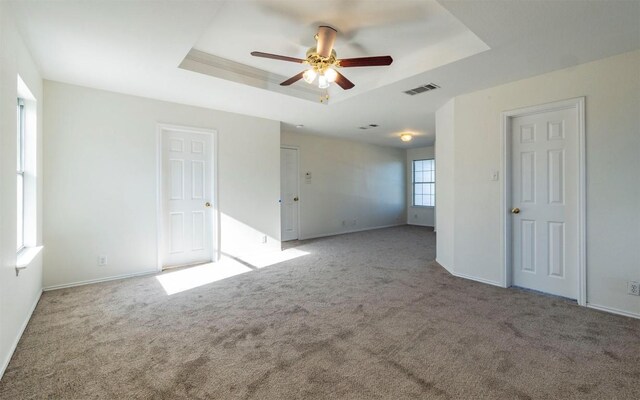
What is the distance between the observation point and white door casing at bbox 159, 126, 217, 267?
14.1 feet

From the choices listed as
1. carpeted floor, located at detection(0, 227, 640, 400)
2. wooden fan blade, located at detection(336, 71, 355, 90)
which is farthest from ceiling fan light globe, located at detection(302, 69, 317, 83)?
carpeted floor, located at detection(0, 227, 640, 400)

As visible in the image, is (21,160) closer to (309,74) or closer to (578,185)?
(309,74)

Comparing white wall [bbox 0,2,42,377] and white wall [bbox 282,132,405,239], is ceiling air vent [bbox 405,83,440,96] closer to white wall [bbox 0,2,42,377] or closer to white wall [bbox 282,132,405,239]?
white wall [bbox 282,132,405,239]

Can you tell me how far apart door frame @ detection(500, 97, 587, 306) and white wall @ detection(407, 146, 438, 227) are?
5158 mm

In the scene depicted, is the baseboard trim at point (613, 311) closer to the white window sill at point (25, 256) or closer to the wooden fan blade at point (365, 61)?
the wooden fan blade at point (365, 61)

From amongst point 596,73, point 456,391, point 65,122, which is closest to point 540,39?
point 596,73

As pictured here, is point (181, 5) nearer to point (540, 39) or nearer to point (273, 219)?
point (540, 39)

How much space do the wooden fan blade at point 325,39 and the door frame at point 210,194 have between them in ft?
8.69

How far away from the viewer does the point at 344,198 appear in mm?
7688

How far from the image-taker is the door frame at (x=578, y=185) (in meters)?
2.94

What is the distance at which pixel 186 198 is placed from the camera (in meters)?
4.50

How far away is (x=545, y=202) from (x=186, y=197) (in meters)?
4.70

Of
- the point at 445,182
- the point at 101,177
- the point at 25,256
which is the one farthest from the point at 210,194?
the point at 445,182

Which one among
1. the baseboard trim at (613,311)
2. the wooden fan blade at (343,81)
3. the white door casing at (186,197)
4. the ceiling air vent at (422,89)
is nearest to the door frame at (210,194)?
the white door casing at (186,197)
